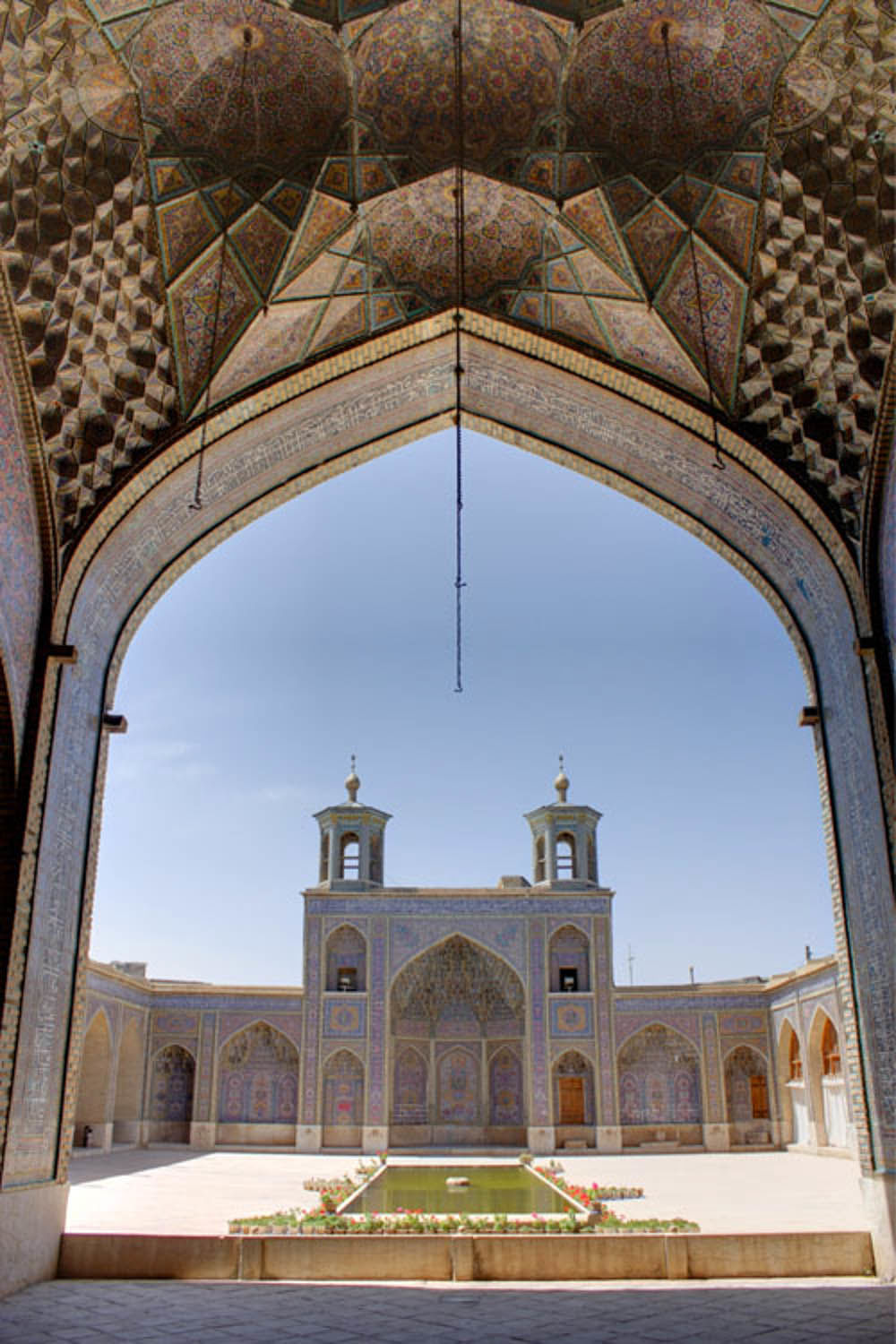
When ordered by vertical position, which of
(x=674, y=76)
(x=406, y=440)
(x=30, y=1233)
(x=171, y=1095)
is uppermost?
(x=674, y=76)

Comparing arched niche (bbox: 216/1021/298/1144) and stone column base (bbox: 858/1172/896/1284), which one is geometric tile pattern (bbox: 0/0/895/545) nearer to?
stone column base (bbox: 858/1172/896/1284)

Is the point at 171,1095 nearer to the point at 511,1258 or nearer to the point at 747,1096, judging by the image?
the point at 747,1096

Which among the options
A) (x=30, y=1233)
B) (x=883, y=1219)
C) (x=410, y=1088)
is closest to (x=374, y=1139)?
(x=410, y=1088)

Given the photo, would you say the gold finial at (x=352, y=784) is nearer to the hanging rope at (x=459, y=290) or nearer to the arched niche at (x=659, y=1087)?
the arched niche at (x=659, y=1087)

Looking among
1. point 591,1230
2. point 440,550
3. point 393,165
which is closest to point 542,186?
point 393,165

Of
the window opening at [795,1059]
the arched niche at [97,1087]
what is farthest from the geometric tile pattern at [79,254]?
the window opening at [795,1059]

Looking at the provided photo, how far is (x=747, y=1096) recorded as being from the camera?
800 inches

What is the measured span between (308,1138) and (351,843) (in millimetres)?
5097

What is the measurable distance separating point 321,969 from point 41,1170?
46.2 ft

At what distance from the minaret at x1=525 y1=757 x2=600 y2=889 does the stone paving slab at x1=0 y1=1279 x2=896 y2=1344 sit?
572 inches

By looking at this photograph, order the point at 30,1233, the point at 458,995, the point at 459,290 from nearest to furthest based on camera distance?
the point at 30,1233, the point at 459,290, the point at 458,995

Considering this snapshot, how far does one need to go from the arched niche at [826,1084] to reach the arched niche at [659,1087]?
2.50 meters

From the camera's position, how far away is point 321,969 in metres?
19.9

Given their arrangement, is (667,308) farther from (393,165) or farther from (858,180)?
(393,165)
